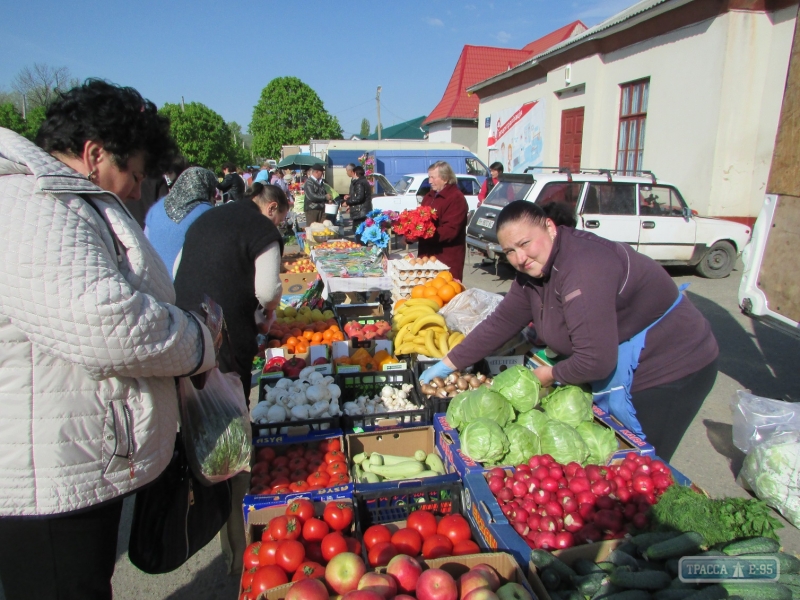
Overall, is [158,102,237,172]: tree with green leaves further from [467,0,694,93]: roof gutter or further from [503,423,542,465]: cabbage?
[503,423,542,465]: cabbage

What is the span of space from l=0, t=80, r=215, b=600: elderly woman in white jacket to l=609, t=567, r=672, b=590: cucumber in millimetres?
1517

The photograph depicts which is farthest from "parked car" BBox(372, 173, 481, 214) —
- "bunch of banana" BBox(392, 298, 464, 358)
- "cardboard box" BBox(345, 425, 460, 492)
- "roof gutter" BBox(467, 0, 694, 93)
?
"cardboard box" BBox(345, 425, 460, 492)

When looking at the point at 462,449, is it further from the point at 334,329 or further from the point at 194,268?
the point at 334,329

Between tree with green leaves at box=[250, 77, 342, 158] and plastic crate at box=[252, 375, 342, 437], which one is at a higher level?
tree with green leaves at box=[250, 77, 342, 158]

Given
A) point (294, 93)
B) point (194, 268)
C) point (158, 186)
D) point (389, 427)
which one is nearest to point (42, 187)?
point (194, 268)

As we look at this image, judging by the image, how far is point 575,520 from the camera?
6.98 ft

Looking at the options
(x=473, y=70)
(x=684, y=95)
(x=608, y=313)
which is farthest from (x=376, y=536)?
(x=473, y=70)

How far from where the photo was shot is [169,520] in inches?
75.3

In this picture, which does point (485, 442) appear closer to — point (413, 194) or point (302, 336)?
point (302, 336)

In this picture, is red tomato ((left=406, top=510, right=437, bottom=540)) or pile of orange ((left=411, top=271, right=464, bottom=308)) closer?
red tomato ((left=406, top=510, right=437, bottom=540))

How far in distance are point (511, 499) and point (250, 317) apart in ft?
6.14

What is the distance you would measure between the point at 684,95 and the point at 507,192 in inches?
222

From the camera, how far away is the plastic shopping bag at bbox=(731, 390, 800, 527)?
10.5 feet

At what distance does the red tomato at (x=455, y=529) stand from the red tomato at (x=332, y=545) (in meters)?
0.41
